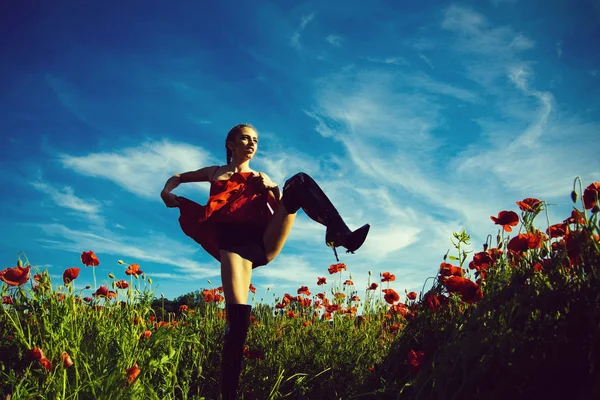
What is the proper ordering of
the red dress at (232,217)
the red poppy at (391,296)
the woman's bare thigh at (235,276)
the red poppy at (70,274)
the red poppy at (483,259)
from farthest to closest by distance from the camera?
the red poppy at (391,296), the red dress at (232,217), the red poppy at (70,274), the woman's bare thigh at (235,276), the red poppy at (483,259)

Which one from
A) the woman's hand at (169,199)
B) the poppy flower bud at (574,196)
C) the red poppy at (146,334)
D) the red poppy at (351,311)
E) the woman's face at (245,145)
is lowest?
the red poppy at (146,334)

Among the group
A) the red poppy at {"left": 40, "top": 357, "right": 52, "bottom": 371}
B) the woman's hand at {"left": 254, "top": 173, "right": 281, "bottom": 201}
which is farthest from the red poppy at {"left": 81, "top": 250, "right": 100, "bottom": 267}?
the woman's hand at {"left": 254, "top": 173, "right": 281, "bottom": 201}

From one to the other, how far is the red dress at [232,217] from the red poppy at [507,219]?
5.44ft

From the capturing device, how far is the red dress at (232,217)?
3.32m

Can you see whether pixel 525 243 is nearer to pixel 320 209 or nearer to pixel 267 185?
pixel 320 209

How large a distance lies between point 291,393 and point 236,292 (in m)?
0.86

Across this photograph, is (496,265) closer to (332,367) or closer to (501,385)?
(501,385)

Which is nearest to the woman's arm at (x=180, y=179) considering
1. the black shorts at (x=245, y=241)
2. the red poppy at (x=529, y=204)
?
the black shorts at (x=245, y=241)

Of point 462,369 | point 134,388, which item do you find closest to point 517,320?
point 462,369

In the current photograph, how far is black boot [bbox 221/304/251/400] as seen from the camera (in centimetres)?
292

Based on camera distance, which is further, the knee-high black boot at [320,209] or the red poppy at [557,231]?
the knee-high black boot at [320,209]

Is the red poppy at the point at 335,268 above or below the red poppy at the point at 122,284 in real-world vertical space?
above

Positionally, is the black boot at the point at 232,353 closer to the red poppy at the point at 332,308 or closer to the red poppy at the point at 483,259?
the red poppy at the point at 483,259

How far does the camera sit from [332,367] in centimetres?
342
